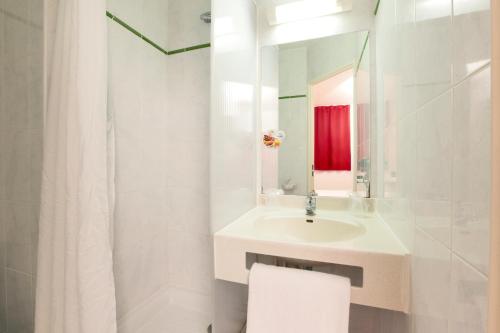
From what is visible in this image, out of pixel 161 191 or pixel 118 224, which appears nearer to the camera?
pixel 118 224

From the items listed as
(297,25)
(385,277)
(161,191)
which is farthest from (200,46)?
(385,277)

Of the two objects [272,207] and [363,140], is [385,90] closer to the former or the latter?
[363,140]

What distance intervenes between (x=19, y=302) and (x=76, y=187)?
1037 millimetres

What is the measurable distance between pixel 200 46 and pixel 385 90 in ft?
3.36

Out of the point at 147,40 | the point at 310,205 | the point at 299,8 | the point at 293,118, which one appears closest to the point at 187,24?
the point at 147,40

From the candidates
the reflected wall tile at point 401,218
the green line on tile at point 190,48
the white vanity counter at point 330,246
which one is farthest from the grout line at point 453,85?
the green line on tile at point 190,48

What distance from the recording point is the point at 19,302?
1.18 metres

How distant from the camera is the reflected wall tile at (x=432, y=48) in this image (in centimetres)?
42

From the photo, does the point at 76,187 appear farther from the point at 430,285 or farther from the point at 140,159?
the point at 430,285

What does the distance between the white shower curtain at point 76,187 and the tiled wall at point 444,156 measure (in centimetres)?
89

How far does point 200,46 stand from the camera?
1.35 meters

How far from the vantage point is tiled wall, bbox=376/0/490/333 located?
318 millimetres

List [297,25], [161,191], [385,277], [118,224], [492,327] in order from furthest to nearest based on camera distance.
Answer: [161,191] < [297,25] < [118,224] < [385,277] < [492,327]

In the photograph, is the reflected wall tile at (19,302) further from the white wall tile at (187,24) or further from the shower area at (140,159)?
the white wall tile at (187,24)
